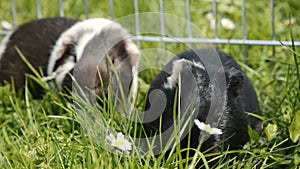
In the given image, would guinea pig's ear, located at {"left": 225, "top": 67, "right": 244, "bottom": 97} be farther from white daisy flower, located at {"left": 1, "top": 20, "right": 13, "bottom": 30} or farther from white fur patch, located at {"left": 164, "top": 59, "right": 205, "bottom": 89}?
white daisy flower, located at {"left": 1, "top": 20, "right": 13, "bottom": 30}

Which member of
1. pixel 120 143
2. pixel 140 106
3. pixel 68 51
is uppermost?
pixel 68 51

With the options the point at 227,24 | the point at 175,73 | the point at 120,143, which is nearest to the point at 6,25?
the point at 227,24

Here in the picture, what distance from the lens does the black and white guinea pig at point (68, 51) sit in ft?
11.2

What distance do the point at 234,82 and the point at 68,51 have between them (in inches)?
54.4

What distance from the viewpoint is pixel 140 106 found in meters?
3.39

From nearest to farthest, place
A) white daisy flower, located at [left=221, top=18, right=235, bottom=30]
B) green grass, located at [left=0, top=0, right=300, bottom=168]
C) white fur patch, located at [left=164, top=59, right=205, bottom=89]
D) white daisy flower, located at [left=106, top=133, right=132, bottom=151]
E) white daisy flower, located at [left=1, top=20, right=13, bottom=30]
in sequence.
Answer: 1. white daisy flower, located at [left=106, top=133, right=132, bottom=151]
2. green grass, located at [left=0, top=0, right=300, bottom=168]
3. white fur patch, located at [left=164, top=59, right=205, bottom=89]
4. white daisy flower, located at [left=221, top=18, right=235, bottom=30]
5. white daisy flower, located at [left=1, top=20, right=13, bottom=30]

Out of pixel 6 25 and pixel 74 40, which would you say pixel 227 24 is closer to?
pixel 74 40

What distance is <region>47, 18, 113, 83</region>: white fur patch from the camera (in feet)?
12.3

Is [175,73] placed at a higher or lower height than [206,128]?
higher

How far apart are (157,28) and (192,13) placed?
46cm

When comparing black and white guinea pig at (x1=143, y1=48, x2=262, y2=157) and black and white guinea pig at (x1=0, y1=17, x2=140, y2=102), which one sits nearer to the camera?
black and white guinea pig at (x1=143, y1=48, x2=262, y2=157)

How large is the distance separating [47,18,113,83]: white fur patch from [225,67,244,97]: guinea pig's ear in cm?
116

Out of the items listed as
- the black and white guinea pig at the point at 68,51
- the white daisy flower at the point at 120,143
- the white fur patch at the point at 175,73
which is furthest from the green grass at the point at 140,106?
the white fur patch at the point at 175,73

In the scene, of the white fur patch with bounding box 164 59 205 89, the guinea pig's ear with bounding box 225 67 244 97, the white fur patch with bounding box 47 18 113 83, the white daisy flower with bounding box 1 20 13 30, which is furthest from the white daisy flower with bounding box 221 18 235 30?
the white daisy flower with bounding box 1 20 13 30
